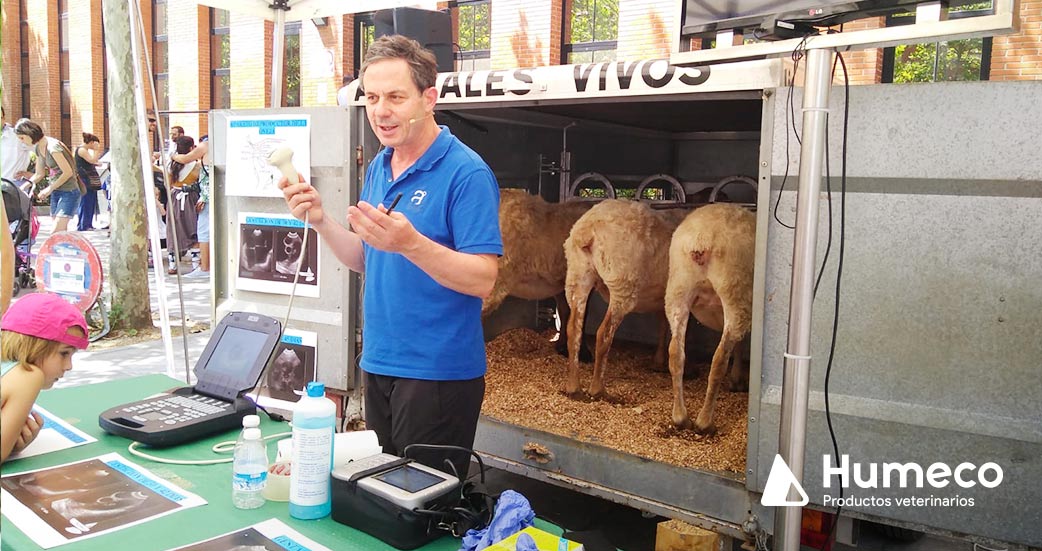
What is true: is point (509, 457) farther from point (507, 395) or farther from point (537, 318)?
point (537, 318)

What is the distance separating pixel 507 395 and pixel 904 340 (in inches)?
109

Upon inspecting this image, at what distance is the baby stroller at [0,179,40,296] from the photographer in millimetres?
10055

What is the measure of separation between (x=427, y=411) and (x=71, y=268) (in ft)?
23.4

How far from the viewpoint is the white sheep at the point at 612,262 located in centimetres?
512

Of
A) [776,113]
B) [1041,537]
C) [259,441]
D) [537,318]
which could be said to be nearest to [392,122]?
[259,441]

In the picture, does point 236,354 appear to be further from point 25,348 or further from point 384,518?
point 384,518

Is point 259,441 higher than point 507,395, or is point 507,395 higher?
point 259,441

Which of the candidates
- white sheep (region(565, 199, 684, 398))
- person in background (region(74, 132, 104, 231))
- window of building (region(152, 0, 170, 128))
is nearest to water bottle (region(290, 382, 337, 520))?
white sheep (region(565, 199, 684, 398))

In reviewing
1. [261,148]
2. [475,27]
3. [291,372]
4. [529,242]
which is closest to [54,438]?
[291,372]

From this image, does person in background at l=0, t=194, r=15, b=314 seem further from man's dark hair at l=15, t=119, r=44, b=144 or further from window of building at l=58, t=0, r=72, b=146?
window of building at l=58, t=0, r=72, b=146

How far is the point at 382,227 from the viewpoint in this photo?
2.47 metres

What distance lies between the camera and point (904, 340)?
3.07m

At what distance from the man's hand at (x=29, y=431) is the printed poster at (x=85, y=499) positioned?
6.7 inches

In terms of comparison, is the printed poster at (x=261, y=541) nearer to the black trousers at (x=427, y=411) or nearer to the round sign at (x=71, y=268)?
the black trousers at (x=427, y=411)
